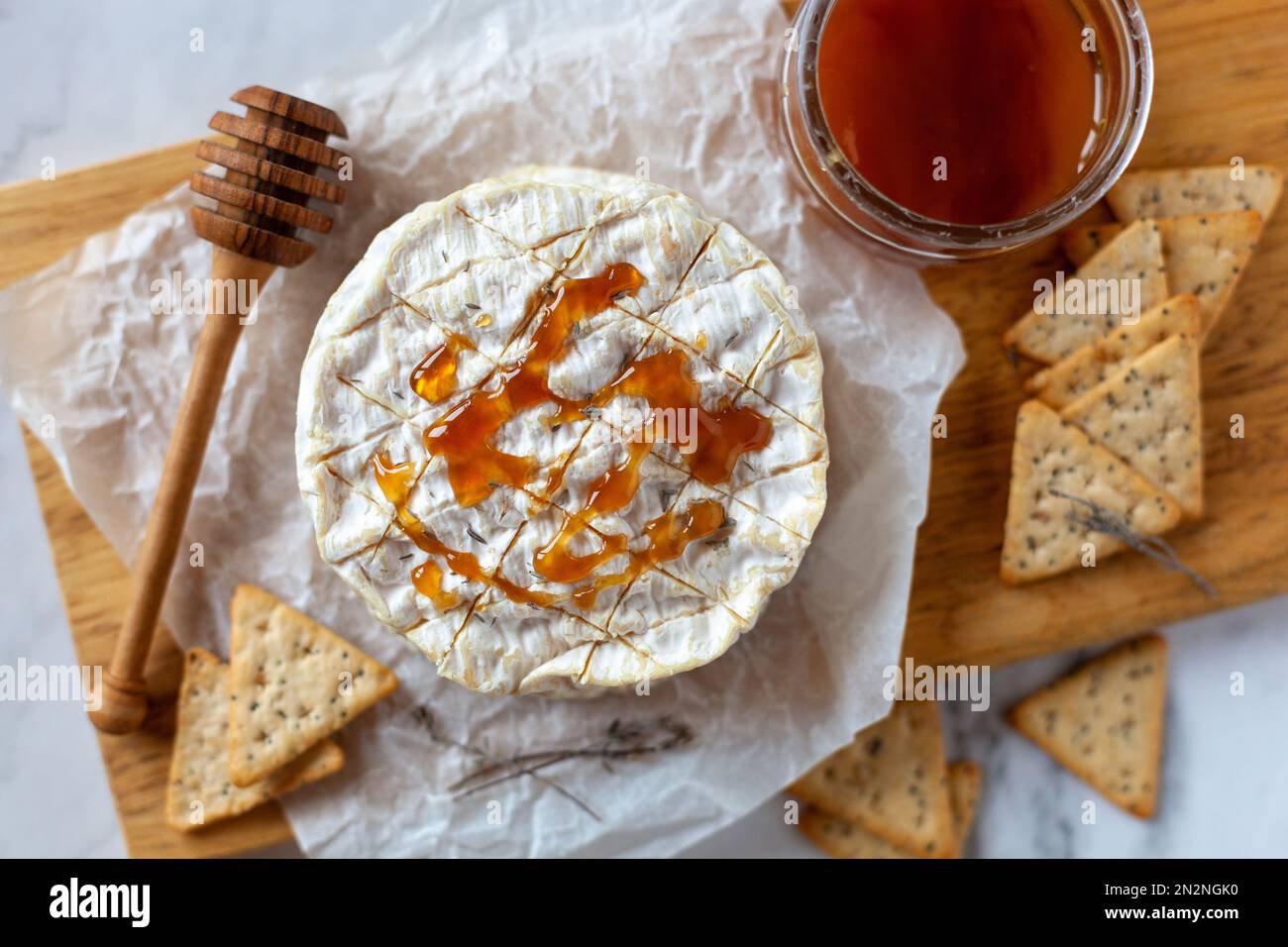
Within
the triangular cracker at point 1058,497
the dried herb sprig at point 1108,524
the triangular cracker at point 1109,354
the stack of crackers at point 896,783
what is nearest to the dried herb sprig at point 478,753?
the stack of crackers at point 896,783

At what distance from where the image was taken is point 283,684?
2.06 m

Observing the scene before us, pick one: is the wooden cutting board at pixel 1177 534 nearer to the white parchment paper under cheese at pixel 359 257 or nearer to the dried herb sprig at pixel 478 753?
the white parchment paper under cheese at pixel 359 257

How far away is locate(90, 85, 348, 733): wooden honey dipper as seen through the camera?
6.10 ft

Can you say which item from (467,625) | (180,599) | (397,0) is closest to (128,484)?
(180,599)

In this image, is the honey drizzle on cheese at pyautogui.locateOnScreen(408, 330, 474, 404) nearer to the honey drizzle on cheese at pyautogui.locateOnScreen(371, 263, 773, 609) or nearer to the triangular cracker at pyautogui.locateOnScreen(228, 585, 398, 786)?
the honey drizzle on cheese at pyautogui.locateOnScreen(371, 263, 773, 609)

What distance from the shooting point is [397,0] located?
2234mm

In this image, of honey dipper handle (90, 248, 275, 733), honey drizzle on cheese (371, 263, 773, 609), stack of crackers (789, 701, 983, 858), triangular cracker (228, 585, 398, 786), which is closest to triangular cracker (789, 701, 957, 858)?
stack of crackers (789, 701, 983, 858)

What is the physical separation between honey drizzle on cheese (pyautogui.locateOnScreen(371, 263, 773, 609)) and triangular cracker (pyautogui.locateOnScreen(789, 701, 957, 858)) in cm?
77

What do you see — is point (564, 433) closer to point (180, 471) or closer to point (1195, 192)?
point (180, 471)

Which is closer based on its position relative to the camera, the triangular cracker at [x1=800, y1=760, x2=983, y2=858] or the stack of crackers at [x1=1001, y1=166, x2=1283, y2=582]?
the stack of crackers at [x1=1001, y1=166, x2=1283, y2=582]

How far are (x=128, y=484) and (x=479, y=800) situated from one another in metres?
0.95

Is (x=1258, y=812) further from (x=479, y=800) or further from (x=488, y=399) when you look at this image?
(x=488, y=399)

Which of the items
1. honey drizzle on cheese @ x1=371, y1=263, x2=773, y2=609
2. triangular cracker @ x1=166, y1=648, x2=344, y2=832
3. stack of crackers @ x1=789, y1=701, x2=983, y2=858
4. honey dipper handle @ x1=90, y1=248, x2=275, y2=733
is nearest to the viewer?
honey drizzle on cheese @ x1=371, y1=263, x2=773, y2=609
